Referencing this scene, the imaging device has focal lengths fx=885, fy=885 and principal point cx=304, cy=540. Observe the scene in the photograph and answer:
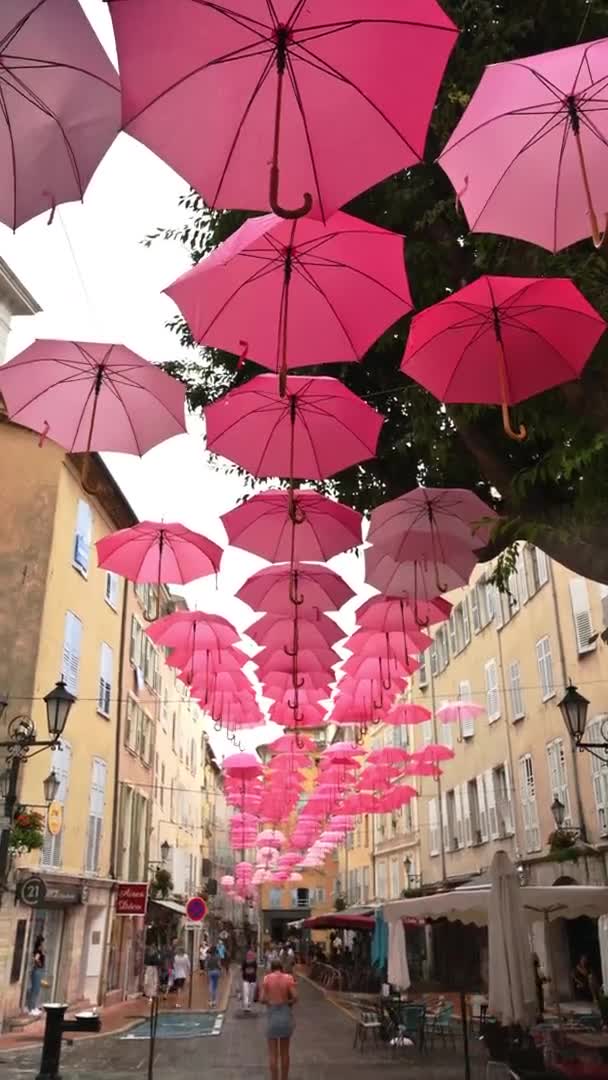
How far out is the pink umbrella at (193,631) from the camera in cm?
1548

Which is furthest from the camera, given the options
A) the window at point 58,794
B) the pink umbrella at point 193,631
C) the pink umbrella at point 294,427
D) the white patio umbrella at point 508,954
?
the window at point 58,794

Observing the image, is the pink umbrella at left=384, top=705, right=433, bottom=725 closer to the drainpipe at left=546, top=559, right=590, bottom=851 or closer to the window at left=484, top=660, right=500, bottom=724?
the drainpipe at left=546, top=559, right=590, bottom=851

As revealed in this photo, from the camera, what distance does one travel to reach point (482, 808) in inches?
1124

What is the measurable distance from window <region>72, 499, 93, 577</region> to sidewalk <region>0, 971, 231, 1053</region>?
10.6 meters

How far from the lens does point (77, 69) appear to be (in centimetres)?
494

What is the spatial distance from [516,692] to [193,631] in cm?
1319

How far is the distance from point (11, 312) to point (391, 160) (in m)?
18.4

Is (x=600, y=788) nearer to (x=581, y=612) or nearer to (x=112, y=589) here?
(x=581, y=612)

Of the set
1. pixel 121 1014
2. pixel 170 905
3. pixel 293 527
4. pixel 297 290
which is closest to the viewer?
pixel 297 290

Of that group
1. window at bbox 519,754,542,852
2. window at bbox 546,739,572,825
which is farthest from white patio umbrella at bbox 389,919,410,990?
window at bbox 519,754,542,852

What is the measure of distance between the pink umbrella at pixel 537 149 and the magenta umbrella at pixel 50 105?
2.18 metres

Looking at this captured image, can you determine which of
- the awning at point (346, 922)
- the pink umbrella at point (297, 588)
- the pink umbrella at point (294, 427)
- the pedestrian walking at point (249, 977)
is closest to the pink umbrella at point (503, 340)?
the pink umbrella at point (294, 427)

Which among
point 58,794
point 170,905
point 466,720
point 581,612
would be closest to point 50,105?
point 581,612

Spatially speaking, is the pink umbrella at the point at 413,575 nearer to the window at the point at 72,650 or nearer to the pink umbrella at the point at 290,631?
the pink umbrella at the point at 290,631
